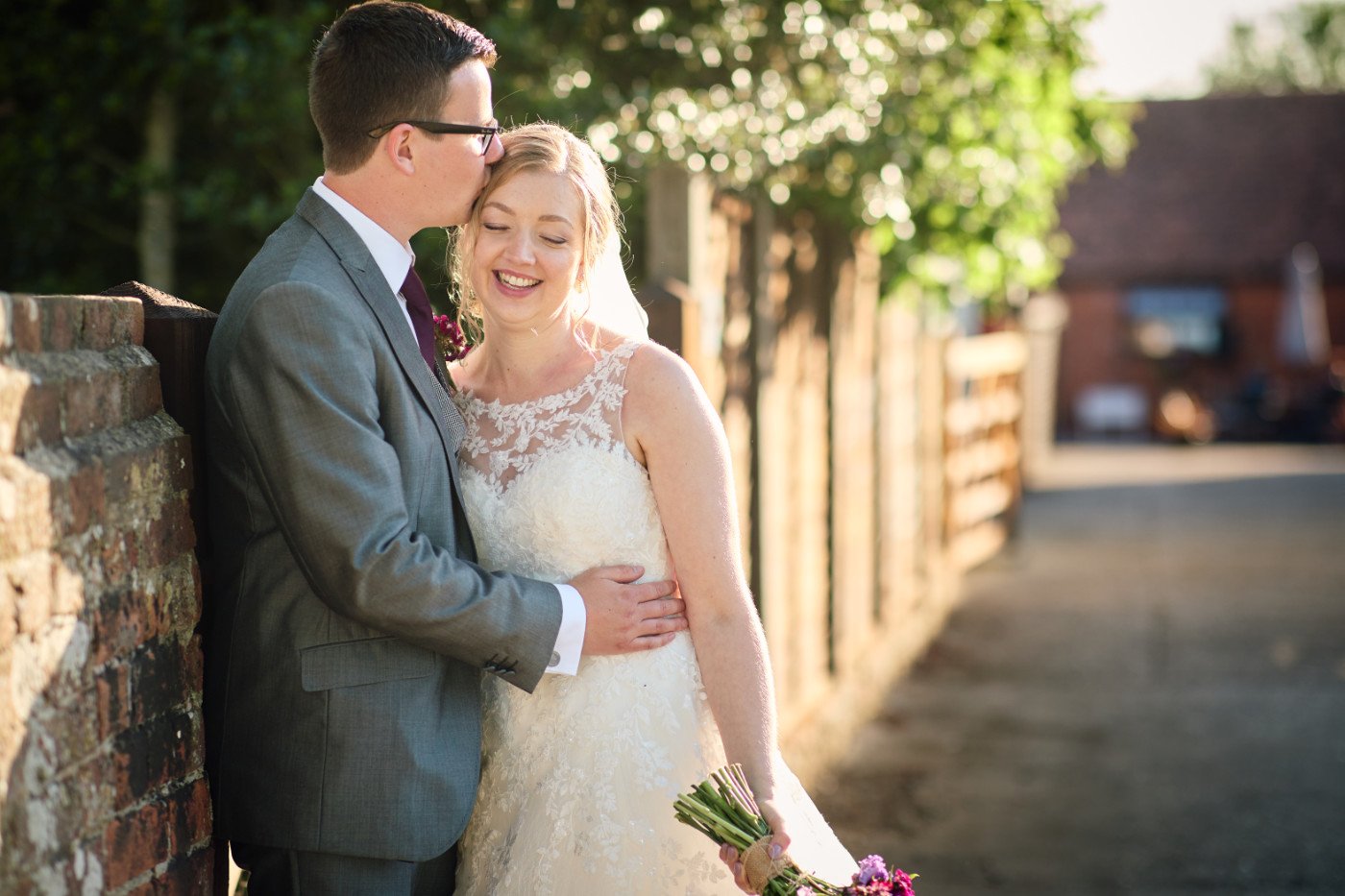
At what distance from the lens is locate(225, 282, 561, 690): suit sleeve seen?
6.92 feet

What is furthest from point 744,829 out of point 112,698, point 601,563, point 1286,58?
point 1286,58

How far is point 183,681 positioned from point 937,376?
26.7 ft

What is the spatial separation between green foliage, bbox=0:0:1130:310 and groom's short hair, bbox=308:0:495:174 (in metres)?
2.58

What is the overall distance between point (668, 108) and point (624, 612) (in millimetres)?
3268

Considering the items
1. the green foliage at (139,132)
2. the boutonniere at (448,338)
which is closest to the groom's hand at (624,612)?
the boutonniere at (448,338)

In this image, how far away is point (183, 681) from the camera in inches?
87.4

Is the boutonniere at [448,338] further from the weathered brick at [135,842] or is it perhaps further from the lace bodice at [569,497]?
the weathered brick at [135,842]

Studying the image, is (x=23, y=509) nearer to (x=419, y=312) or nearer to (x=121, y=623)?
(x=121, y=623)

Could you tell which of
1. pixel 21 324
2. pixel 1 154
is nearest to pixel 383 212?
pixel 21 324

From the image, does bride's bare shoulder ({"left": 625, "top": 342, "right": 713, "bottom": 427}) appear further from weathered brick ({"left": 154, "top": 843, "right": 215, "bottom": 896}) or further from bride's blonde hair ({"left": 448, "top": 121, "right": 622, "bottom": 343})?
weathered brick ({"left": 154, "top": 843, "right": 215, "bottom": 896})

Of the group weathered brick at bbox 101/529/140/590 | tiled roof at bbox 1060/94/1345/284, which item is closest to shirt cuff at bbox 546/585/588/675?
weathered brick at bbox 101/529/140/590

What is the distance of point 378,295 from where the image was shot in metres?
2.30

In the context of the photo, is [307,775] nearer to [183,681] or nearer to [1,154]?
[183,681]

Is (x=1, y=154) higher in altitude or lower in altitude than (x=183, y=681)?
higher
